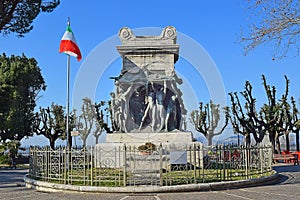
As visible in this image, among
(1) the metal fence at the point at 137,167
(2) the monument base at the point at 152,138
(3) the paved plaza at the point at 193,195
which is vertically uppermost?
(2) the monument base at the point at 152,138

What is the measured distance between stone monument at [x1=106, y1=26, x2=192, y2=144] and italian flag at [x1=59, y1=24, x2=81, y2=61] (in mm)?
2821

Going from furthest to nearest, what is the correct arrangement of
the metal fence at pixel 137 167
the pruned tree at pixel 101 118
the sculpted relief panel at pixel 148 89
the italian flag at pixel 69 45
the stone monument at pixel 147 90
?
1. the pruned tree at pixel 101 118
2. the italian flag at pixel 69 45
3. the sculpted relief panel at pixel 148 89
4. the stone monument at pixel 147 90
5. the metal fence at pixel 137 167

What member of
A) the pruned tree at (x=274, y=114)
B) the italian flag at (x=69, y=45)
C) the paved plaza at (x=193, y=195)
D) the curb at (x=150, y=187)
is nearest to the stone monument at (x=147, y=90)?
the italian flag at (x=69, y=45)

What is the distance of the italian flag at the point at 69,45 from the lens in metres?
19.8

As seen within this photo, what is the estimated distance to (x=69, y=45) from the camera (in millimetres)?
19844

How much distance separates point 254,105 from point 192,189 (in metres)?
24.8

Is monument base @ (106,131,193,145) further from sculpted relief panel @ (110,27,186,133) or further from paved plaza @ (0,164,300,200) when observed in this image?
paved plaza @ (0,164,300,200)

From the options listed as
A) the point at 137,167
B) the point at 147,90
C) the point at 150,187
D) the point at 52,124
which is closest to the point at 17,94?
the point at 52,124

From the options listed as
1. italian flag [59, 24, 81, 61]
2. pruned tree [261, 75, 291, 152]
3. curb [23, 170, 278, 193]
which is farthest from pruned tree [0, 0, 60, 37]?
pruned tree [261, 75, 291, 152]

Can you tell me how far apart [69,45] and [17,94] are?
20744mm

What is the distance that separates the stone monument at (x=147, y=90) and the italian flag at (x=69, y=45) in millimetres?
2821

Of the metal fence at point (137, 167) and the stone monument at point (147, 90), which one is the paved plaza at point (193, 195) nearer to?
the metal fence at point (137, 167)

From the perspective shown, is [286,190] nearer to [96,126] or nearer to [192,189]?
[192,189]

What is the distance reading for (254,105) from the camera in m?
34.2
